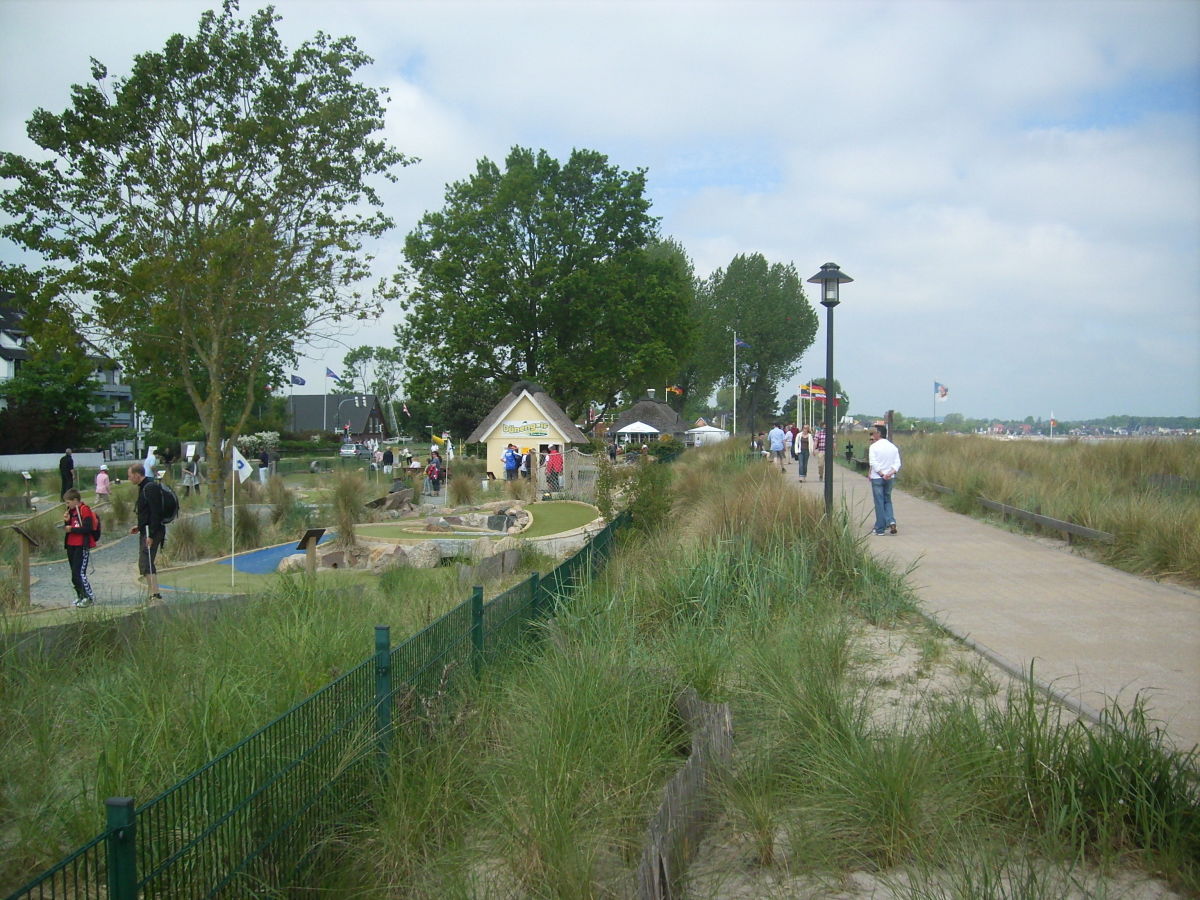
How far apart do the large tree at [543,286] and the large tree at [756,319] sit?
34.6 m

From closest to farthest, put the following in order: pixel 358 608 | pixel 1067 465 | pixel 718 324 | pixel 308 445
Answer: pixel 358 608 < pixel 1067 465 < pixel 308 445 < pixel 718 324

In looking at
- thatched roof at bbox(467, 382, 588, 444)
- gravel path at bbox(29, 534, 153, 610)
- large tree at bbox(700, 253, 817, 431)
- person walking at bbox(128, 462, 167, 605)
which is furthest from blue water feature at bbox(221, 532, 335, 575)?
large tree at bbox(700, 253, 817, 431)

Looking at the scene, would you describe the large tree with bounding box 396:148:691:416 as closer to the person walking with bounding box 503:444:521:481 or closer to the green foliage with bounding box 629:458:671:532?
the person walking with bounding box 503:444:521:481

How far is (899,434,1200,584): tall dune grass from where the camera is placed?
10961mm

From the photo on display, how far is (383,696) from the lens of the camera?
199 inches

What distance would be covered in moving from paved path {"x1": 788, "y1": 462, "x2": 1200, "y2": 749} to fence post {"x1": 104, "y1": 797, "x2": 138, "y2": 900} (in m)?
4.24

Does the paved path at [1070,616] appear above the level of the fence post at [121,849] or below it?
below

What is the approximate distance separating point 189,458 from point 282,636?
113ft

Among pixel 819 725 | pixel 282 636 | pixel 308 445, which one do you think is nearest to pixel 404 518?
pixel 282 636

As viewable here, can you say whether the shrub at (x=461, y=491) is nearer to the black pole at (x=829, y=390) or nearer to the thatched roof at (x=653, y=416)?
the black pole at (x=829, y=390)

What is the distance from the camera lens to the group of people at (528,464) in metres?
30.0

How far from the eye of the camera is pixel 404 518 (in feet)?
76.5

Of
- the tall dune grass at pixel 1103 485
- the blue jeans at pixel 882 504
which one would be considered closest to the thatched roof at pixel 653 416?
the tall dune grass at pixel 1103 485

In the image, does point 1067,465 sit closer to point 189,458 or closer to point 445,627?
point 445,627
